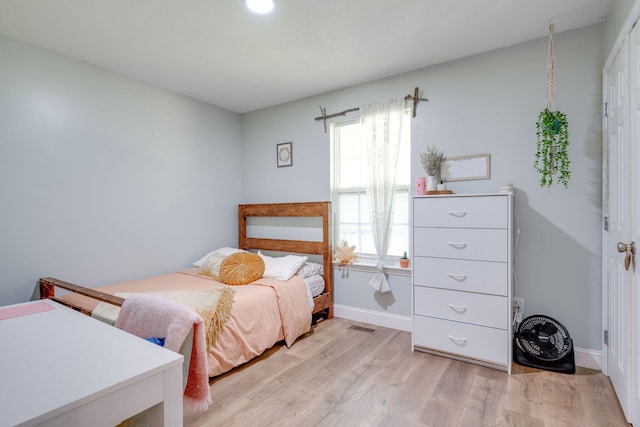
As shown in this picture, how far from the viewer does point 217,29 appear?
7.29ft

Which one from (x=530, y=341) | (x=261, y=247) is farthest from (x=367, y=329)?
(x=261, y=247)

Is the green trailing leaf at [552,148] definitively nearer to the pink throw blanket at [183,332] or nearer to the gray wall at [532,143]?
the gray wall at [532,143]

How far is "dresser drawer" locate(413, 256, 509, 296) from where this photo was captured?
219 centimetres

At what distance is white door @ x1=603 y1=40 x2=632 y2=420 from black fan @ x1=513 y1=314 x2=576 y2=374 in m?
0.22

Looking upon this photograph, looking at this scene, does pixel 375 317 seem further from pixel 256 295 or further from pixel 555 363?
pixel 555 363

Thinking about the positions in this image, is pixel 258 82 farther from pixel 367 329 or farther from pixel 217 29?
pixel 367 329

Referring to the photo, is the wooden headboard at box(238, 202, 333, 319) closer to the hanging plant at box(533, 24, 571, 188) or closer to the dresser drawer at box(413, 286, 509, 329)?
the dresser drawer at box(413, 286, 509, 329)

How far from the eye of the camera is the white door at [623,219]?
1543mm

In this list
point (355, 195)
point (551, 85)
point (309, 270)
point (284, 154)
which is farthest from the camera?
point (284, 154)

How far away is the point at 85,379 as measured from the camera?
2.89 feet

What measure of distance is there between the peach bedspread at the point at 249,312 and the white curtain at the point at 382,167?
0.78 metres

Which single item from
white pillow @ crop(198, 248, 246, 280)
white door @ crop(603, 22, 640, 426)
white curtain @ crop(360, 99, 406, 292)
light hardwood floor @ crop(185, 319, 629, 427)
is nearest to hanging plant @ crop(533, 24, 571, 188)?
white door @ crop(603, 22, 640, 426)

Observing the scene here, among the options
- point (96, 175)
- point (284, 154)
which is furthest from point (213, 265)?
point (284, 154)

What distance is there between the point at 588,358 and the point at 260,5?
126 inches
